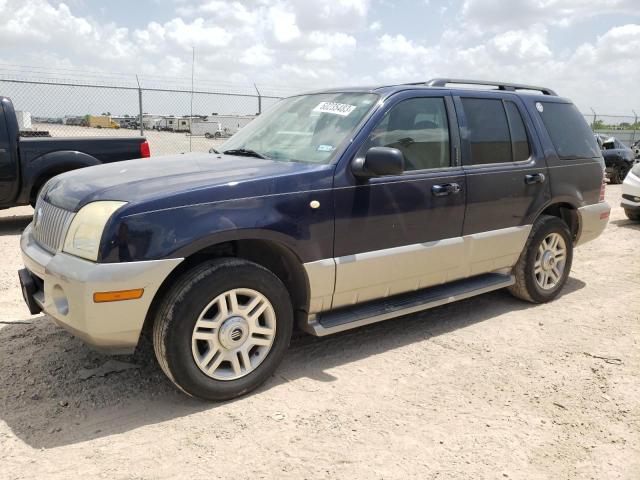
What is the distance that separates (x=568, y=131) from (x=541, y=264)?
4.25 feet

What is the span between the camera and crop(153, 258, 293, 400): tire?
308 cm

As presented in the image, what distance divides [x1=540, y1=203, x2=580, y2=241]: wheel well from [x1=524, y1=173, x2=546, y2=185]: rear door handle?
53 cm

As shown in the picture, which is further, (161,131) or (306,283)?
(161,131)

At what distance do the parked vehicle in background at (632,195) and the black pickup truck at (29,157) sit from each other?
332 inches

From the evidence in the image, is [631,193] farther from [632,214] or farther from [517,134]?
[517,134]

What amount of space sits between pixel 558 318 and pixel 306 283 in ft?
8.36

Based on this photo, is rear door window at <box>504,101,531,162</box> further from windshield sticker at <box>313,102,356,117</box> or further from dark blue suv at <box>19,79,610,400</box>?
windshield sticker at <box>313,102,356,117</box>

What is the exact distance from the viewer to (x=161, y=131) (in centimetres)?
1598

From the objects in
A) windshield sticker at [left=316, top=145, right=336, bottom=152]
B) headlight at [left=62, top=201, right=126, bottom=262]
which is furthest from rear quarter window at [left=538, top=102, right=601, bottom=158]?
headlight at [left=62, top=201, right=126, bottom=262]

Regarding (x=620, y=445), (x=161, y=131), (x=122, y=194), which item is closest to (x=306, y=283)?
(x=122, y=194)

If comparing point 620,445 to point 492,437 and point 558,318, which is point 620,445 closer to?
point 492,437

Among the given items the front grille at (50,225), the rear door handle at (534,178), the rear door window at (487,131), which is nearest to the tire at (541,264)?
the rear door handle at (534,178)

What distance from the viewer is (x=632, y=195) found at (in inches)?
372

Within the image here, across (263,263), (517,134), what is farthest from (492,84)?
(263,263)
